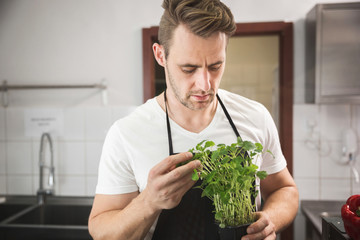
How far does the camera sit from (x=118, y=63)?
90 cm

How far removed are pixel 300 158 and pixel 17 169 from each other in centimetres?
93

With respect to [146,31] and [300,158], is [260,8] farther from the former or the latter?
[300,158]

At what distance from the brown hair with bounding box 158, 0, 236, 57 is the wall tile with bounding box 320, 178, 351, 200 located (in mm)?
671

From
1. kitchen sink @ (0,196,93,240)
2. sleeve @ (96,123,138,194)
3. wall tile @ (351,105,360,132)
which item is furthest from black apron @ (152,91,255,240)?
wall tile @ (351,105,360,132)

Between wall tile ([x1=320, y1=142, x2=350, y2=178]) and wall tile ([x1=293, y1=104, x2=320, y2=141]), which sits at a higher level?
wall tile ([x1=293, y1=104, x2=320, y2=141])

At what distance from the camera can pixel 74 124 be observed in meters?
0.96

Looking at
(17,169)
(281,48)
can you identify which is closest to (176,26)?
(281,48)

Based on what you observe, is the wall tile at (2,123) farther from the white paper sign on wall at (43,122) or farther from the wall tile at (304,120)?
A: the wall tile at (304,120)

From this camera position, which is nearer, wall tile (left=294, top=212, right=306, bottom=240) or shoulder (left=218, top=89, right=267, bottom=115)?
shoulder (left=218, top=89, right=267, bottom=115)

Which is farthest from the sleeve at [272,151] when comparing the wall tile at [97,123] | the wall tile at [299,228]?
the wall tile at [97,123]

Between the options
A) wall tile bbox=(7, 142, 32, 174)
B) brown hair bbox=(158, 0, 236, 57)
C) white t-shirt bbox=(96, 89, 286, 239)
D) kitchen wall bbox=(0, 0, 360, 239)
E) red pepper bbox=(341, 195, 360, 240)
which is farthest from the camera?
wall tile bbox=(7, 142, 32, 174)

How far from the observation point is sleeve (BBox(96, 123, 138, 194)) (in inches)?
28.1

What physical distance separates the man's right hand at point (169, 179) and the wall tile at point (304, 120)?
612 millimetres

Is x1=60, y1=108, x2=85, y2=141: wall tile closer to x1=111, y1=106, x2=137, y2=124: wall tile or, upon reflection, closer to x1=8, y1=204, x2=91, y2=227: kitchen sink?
x1=111, y1=106, x2=137, y2=124: wall tile
